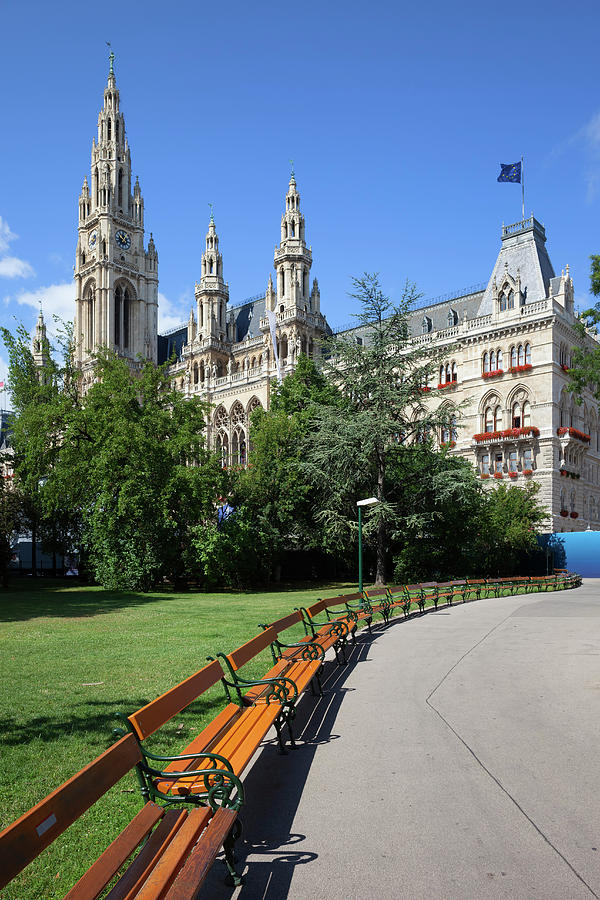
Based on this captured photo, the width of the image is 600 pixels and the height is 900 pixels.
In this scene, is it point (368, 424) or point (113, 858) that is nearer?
point (113, 858)

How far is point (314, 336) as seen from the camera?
216ft

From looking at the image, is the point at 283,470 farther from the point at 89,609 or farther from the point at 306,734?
the point at 306,734

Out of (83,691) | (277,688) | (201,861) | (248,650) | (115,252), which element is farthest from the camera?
(115,252)

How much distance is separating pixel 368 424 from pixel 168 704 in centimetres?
2522

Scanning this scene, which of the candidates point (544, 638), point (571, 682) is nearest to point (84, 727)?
point (571, 682)

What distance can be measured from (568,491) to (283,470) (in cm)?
2502

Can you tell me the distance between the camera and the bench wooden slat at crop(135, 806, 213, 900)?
11.2 feet

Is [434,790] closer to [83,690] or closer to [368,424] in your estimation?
[83,690]

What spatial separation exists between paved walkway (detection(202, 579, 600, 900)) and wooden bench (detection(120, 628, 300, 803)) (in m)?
0.44

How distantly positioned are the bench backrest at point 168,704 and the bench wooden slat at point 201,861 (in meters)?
0.76

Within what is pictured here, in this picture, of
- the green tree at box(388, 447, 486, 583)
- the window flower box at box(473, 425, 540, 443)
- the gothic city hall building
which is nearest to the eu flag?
the gothic city hall building

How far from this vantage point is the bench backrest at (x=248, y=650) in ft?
24.2

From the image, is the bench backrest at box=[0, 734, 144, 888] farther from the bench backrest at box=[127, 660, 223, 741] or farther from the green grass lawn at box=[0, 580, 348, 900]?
the green grass lawn at box=[0, 580, 348, 900]

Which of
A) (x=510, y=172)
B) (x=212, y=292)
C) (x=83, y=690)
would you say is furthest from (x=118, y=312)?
(x=83, y=690)
